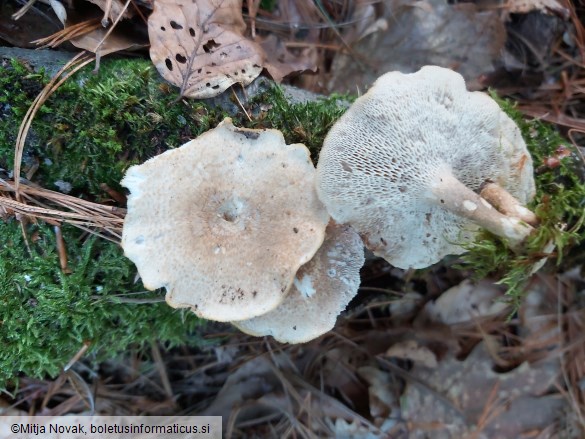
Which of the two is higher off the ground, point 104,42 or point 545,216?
point 104,42

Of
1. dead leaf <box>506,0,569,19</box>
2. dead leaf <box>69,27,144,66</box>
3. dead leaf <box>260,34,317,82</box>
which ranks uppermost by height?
dead leaf <box>506,0,569,19</box>

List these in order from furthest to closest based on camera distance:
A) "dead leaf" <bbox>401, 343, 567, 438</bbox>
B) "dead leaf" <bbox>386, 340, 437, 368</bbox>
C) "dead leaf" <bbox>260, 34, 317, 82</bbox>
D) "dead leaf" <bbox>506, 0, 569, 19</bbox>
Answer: "dead leaf" <bbox>506, 0, 569, 19</bbox> < "dead leaf" <bbox>386, 340, 437, 368</bbox> < "dead leaf" <bbox>401, 343, 567, 438</bbox> < "dead leaf" <bbox>260, 34, 317, 82</bbox>

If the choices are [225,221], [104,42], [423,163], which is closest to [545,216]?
[423,163]

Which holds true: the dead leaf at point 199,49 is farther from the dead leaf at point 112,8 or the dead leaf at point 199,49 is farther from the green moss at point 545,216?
the green moss at point 545,216

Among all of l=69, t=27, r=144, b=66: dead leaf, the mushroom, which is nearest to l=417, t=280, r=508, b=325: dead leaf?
the mushroom

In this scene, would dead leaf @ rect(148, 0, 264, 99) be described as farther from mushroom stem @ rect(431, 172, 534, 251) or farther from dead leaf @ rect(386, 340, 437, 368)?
dead leaf @ rect(386, 340, 437, 368)

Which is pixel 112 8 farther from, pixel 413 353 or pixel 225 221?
pixel 413 353

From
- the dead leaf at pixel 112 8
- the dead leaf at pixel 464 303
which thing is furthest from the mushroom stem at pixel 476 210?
the dead leaf at pixel 112 8
